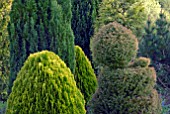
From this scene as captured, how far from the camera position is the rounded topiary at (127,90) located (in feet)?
17.0

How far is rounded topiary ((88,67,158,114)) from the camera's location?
5.17m

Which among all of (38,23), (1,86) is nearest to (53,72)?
(38,23)

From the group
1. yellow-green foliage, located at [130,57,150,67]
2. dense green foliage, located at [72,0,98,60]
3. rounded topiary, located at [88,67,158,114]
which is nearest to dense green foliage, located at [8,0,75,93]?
rounded topiary, located at [88,67,158,114]

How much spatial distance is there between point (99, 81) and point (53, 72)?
4.31ft

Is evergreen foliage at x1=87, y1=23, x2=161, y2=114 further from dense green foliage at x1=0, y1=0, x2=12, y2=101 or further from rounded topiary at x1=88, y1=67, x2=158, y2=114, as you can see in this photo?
dense green foliage at x1=0, y1=0, x2=12, y2=101

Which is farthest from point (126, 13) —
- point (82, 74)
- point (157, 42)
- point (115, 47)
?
point (115, 47)

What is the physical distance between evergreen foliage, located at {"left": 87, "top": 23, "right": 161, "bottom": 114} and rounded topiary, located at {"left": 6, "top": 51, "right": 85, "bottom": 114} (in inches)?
39.9

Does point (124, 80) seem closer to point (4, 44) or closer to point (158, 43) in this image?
point (158, 43)

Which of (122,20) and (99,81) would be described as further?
(122,20)

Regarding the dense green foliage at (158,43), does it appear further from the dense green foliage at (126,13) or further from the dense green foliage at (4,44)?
the dense green foliage at (4,44)

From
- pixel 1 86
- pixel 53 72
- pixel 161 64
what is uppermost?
pixel 53 72

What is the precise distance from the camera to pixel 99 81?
5.48 metres

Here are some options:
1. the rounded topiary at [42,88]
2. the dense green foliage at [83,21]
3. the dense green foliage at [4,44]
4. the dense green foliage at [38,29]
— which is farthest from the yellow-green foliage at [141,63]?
the dense green foliage at [4,44]

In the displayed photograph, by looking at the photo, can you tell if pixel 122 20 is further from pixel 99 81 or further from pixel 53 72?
pixel 53 72
